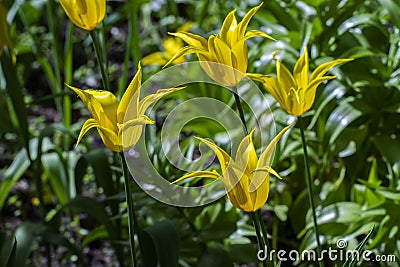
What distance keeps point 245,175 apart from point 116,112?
0.19 metres

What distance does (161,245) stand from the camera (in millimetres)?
1225

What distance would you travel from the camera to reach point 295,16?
5.70ft

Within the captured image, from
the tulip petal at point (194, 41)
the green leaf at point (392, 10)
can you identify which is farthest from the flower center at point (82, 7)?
the green leaf at point (392, 10)

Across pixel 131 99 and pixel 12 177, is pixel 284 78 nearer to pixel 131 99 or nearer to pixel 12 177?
pixel 131 99

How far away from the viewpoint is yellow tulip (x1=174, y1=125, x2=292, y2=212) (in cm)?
90

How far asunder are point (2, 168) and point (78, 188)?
2.79 feet

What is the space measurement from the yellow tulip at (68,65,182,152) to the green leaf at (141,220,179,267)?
0.36 metres

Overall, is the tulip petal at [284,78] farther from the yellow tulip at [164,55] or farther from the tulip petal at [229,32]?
the yellow tulip at [164,55]

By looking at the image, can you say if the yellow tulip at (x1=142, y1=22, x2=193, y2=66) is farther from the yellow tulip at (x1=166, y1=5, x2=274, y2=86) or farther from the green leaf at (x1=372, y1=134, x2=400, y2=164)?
the yellow tulip at (x1=166, y1=5, x2=274, y2=86)

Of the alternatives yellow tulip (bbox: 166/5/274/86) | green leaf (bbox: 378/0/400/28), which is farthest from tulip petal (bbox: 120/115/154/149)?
green leaf (bbox: 378/0/400/28)

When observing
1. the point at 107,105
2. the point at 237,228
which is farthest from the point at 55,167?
the point at 107,105

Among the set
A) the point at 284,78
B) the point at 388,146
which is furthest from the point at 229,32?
the point at 388,146

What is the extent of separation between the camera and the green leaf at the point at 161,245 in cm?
121

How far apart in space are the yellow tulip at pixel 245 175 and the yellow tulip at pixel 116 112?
9 cm
